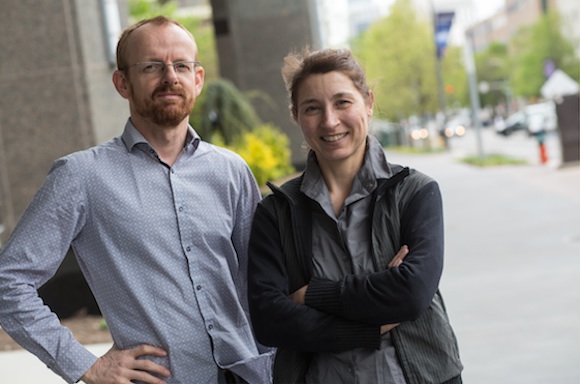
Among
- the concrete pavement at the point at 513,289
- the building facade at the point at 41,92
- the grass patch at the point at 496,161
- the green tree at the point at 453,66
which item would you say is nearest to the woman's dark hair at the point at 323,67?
the concrete pavement at the point at 513,289

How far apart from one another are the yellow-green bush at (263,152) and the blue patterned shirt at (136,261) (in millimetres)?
9215

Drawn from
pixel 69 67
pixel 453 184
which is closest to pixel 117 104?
pixel 69 67

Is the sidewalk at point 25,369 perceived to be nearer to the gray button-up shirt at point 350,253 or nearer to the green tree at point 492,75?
the gray button-up shirt at point 350,253

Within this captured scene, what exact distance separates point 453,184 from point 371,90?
71.4ft

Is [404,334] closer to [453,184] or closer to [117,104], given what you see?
[117,104]

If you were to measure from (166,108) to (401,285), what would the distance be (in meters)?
0.93

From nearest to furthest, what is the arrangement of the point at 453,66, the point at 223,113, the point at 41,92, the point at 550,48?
the point at 41,92 → the point at 223,113 → the point at 453,66 → the point at 550,48

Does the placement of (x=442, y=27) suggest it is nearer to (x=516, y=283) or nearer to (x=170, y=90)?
(x=516, y=283)

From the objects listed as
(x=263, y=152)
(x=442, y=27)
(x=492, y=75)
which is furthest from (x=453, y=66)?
(x=492, y=75)

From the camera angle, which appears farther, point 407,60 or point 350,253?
point 407,60

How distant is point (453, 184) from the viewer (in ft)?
79.8

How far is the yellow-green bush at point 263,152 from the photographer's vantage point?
41.1 ft

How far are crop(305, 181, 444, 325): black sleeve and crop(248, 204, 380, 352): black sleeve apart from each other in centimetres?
3

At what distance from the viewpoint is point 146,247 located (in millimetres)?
2865
